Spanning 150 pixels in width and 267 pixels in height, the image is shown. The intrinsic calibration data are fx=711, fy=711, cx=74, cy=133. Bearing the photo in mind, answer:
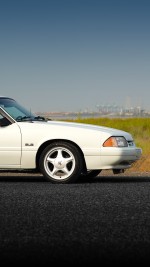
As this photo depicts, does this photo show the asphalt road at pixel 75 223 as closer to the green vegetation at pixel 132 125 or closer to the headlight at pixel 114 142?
the headlight at pixel 114 142

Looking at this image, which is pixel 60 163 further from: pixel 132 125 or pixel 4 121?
pixel 132 125

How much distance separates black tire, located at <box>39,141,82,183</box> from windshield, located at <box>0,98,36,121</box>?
0.86 m

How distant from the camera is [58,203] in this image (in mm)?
8781

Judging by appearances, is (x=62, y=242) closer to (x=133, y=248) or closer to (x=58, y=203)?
(x=133, y=248)

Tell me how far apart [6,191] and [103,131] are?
6.26 feet

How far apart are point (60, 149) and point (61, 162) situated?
0.22 meters

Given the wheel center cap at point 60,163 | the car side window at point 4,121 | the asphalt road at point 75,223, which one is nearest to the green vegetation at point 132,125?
the car side window at point 4,121

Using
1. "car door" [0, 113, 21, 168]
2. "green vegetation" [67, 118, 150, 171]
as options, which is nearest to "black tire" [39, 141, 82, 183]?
"car door" [0, 113, 21, 168]

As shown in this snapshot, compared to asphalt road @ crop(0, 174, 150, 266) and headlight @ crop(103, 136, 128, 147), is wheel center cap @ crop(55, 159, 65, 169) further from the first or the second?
headlight @ crop(103, 136, 128, 147)

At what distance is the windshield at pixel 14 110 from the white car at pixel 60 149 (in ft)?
0.34

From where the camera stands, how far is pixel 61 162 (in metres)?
10.8

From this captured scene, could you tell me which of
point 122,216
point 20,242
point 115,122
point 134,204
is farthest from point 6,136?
point 115,122

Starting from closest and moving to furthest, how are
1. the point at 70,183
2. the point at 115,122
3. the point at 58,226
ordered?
the point at 58,226 < the point at 70,183 < the point at 115,122

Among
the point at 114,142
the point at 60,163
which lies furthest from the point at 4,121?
the point at 114,142
